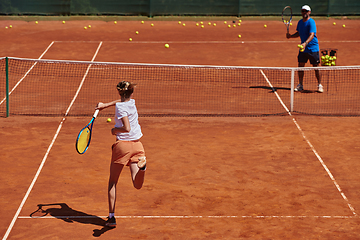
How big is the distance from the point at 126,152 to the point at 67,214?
134 cm

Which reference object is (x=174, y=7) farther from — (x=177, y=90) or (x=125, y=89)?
(x=125, y=89)

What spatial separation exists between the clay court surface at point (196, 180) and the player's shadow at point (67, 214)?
0.01m

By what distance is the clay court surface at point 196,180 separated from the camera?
19.5 feet

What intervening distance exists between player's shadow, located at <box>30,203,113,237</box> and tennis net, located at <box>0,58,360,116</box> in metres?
4.92

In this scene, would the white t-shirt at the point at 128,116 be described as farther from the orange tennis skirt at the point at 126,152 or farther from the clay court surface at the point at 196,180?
the clay court surface at the point at 196,180

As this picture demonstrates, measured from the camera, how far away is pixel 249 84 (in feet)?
46.7

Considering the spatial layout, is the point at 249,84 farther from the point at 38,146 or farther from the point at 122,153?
the point at 122,153

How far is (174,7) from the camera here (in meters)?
25.2

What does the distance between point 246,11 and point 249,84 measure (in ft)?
39.5

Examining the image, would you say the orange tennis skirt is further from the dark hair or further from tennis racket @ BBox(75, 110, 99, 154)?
the dark hair

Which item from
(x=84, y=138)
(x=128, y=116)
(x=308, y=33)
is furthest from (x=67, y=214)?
(x=308, y=33)

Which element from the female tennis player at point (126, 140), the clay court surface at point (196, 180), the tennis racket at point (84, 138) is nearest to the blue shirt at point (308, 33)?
the clay court surface at point (196, 180)

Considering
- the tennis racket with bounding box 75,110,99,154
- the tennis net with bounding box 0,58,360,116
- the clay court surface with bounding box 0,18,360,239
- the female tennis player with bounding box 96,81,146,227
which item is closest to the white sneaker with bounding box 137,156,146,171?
the female tennis player with bounding box 96,81,146,227

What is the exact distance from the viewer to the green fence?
24812 millimetres
